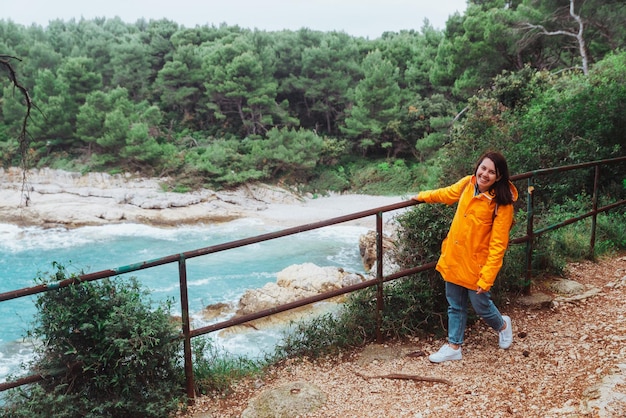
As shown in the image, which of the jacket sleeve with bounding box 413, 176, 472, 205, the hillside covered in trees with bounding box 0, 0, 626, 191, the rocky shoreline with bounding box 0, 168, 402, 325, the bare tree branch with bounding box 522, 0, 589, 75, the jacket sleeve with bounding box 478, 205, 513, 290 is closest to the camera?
the jacket sleeve with bounding box 478, 205, 513, 290

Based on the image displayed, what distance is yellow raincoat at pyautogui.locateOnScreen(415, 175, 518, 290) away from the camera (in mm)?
2936

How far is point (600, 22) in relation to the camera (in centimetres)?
1606

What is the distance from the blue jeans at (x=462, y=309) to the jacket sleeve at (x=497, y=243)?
23 cm

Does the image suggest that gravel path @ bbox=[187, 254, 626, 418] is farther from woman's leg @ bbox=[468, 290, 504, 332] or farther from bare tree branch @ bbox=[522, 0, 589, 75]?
bare tree branch @ bbox=[522, 0, 589, 75]

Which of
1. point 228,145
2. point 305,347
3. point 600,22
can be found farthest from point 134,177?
point 305,347

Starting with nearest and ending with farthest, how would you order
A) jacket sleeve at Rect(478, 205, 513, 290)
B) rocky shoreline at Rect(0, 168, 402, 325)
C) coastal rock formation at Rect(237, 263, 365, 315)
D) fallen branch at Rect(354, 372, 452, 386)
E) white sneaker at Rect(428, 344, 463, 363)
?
jacket sleeve at Rect(478, 205, 513, 290), fallen branch at Rect(354, 372, 452, 386), white sneaker at Rect(428, 344, 463, 363), coastal rock formation at Rect(237, 263, 365, 315), rocky shoreline at Rect(0, 168, 402, 325)

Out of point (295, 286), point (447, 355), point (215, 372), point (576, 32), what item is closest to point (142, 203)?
point (295, 286)

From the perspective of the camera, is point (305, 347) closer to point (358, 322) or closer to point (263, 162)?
point (358, 322)

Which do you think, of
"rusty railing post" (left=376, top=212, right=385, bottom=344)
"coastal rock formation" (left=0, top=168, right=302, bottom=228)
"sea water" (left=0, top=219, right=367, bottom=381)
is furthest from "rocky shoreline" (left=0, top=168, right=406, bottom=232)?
"rusty railing post" (left=376, top=212, right=385, bottom=344)

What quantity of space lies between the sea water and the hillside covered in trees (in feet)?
12.5

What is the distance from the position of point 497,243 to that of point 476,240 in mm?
123

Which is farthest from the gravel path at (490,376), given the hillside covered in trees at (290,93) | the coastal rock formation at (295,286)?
the hillside covered in trees at (290,93)

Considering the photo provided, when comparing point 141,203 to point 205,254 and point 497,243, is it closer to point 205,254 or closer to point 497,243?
point 205,254

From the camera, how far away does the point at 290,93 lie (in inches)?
1276
